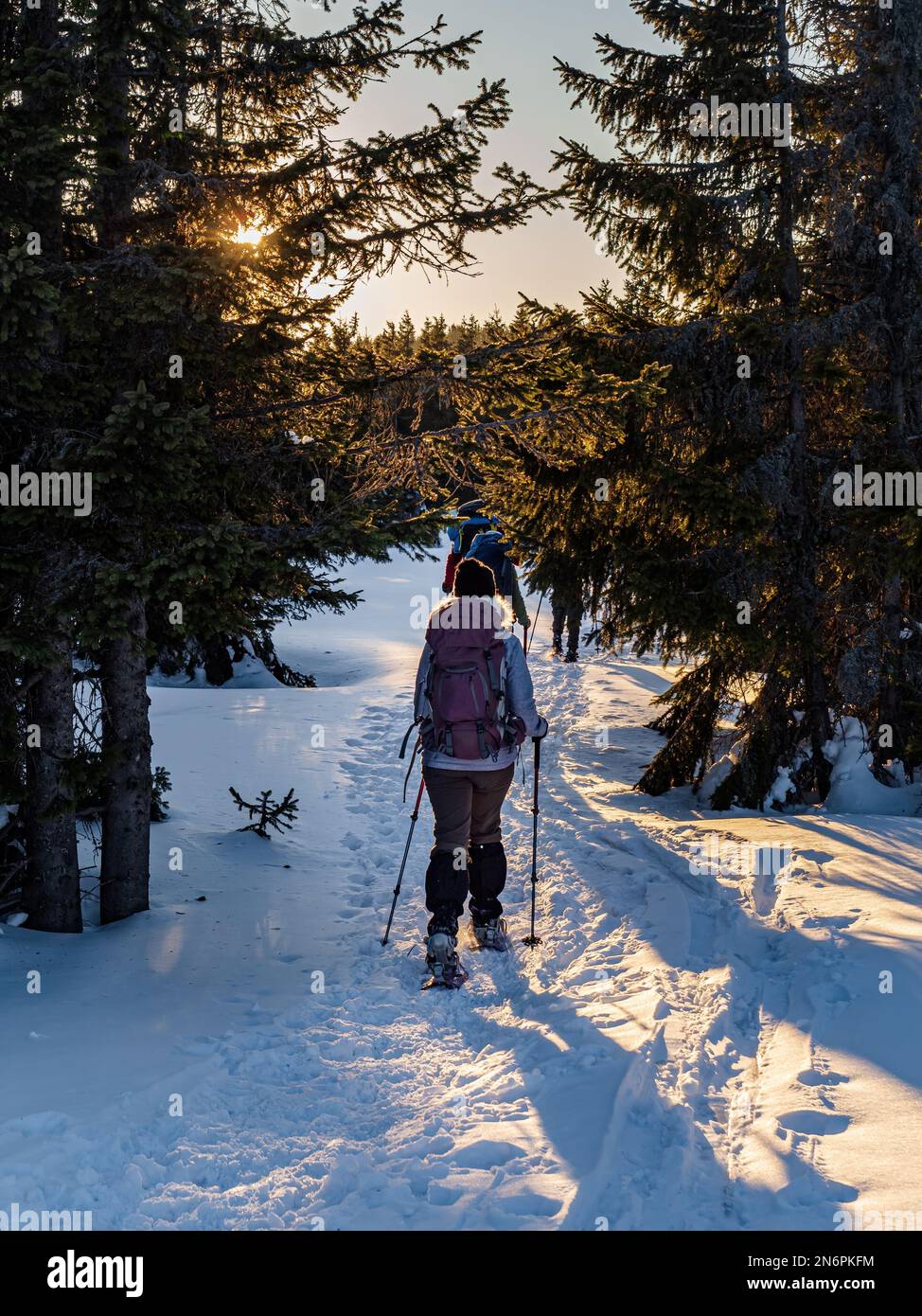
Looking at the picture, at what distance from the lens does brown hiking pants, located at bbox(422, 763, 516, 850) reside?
6082mm

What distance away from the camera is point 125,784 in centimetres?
665

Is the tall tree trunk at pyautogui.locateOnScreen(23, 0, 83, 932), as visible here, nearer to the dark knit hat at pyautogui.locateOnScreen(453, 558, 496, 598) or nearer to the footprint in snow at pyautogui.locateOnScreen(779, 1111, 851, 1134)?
the dark knit hat at pyautogui.locateOnScreen(453, 558, 496, 598)

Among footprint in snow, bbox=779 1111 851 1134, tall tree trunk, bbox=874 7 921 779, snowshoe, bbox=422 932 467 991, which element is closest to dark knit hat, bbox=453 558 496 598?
snowshoe, bbox=422 932 467 991

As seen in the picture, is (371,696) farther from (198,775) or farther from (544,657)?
(544,657)

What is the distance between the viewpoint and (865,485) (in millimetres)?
8570

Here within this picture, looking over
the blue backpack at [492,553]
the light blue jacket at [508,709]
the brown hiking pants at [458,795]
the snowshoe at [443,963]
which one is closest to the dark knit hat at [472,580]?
the light blue jacket at [508,709]

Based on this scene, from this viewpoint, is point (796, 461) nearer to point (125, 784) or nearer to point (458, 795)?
point (458, 795)

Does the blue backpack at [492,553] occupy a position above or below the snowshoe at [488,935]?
above

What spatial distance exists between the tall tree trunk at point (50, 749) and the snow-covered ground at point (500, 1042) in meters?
0.38

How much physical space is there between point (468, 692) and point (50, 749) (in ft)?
9.91

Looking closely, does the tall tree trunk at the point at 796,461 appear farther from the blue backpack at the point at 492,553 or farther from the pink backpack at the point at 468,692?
the blue backpack at the point at 492,553

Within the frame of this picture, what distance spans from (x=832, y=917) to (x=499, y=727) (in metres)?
2.59

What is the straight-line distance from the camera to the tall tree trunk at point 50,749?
5.48m

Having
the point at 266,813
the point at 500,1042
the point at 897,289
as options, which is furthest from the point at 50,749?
the point at 897,289
